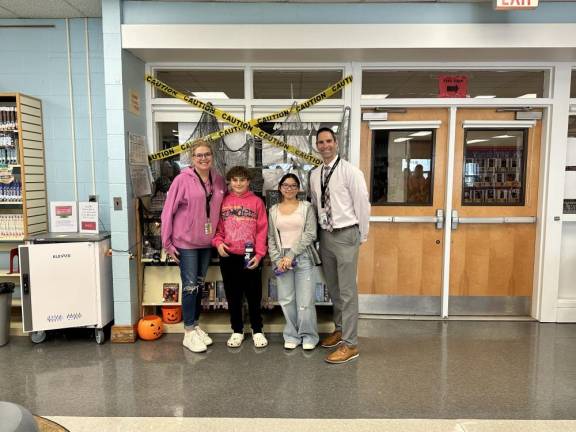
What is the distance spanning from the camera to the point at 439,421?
2373mm

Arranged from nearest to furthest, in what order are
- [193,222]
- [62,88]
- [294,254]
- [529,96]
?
[294,254], [193,222], [62,88], [529,96]

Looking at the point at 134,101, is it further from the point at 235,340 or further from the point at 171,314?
the point at 235,340

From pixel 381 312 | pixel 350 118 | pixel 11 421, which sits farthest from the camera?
pixel 381 312

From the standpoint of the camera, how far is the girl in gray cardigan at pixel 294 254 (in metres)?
3.21

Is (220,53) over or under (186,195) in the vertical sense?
over

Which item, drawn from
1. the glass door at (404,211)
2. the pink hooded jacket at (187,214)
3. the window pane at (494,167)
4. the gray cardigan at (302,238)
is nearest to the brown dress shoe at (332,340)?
the gray cardigan at (302,238)

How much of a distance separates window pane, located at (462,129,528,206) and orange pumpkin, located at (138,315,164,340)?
10.4ft

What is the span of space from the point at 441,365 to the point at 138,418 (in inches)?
85.7

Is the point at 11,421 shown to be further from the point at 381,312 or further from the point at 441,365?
the point at 381,312

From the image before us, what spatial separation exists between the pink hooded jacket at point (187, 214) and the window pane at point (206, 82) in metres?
1.01

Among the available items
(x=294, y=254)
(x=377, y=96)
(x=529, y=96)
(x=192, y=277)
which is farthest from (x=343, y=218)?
(x=529, y=96)

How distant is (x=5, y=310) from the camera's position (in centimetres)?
346

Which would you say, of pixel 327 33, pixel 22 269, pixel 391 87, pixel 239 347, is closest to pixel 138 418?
pixel 239 347

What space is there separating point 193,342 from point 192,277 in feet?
1.76
